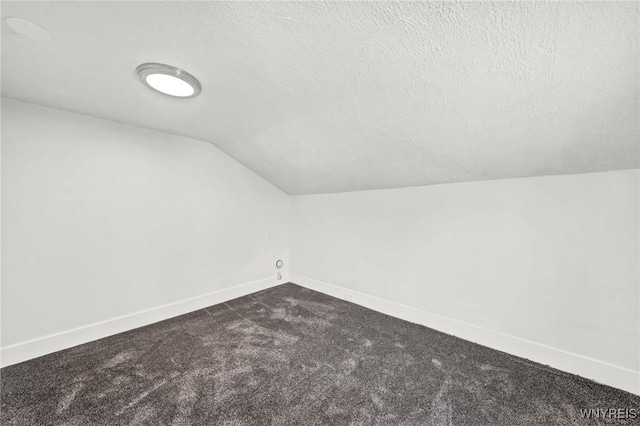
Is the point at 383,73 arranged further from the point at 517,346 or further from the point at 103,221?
the point at 103,221

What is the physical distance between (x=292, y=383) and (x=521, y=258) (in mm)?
2040

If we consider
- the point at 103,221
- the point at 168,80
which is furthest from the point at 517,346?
the point at 103,221

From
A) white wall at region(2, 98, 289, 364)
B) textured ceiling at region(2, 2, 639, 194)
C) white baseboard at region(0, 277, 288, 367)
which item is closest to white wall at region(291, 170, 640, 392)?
textured ceiling at region(2, 2, 639, 194)

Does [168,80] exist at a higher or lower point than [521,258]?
higher

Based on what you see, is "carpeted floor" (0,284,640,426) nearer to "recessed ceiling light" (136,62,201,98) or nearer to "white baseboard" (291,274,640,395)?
"white baseboard" (291,274,640,395)

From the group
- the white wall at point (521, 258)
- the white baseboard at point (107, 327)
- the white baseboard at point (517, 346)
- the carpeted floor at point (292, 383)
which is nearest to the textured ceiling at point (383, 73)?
the white wall at point (521, 258)

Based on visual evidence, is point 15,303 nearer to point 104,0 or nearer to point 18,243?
point 18,243

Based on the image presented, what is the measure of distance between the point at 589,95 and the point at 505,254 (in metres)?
1.30

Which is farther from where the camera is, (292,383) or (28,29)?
(292,383)

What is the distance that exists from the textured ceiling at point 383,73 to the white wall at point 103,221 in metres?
0.30

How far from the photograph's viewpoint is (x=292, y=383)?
168 cm

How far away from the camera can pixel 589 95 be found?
122 cm

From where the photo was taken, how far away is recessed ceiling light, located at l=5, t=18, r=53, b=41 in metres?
1.12

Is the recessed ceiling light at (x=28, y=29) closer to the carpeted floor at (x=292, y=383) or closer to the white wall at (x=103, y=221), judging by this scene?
the white wall at (x=103, y=221)
